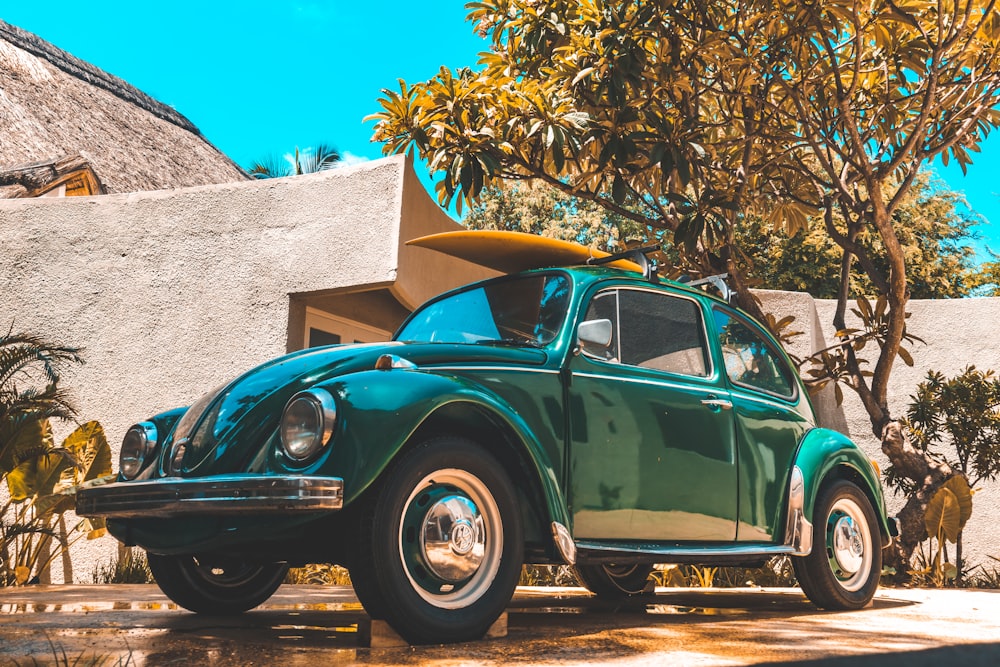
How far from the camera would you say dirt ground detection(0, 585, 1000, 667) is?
3.10 meters

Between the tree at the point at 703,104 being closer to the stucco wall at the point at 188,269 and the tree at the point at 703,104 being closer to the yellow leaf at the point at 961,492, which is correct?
the yellow leaf at the point at 961,492

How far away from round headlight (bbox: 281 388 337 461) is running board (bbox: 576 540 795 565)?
51.4 inches

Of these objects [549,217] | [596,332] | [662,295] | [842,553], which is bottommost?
[842,553]

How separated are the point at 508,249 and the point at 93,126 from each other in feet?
42.7

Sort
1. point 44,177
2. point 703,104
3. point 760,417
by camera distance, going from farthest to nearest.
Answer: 1. point 44,177
2. point 703,104
3. point 760,417

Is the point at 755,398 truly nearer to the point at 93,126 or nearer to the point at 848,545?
the point at 848,545

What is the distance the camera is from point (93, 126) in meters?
15.8

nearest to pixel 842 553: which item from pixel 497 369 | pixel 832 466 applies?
pixel 832 466

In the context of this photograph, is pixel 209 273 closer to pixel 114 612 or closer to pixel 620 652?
pixel 114 612

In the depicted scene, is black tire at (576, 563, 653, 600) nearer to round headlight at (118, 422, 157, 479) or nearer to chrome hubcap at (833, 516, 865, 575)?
chrome hubcap at (833, 516, 865, 575)

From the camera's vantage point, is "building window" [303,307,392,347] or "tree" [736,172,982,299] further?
"tree" [736,172,982,299]

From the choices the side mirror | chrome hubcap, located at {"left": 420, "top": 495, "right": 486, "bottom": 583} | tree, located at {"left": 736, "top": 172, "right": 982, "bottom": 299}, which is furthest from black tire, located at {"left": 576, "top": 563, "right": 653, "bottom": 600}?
tree, located at {"left": 736, "top": 172, "right": 982, "bottom": 299}

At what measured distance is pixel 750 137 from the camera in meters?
8.69

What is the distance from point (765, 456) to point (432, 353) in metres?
2.24
